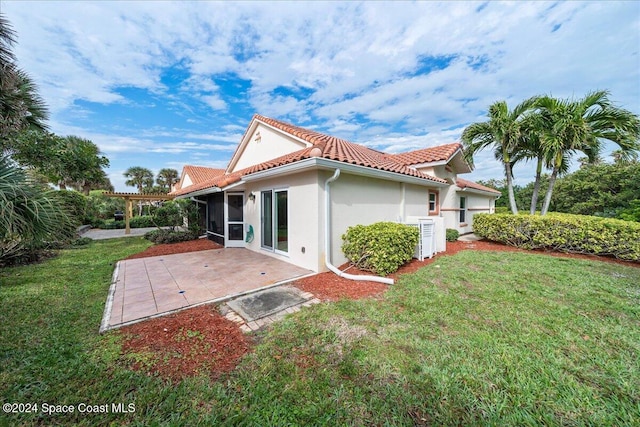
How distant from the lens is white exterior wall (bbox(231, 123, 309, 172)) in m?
9.58

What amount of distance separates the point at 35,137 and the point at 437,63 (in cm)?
2020

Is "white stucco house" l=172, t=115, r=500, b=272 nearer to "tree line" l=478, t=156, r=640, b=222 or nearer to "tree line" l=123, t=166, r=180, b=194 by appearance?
"tree line" l=478, t=156, r=640, b=222

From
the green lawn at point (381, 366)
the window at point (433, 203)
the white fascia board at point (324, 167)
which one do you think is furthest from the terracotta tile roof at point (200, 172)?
the window at point (433, 203)

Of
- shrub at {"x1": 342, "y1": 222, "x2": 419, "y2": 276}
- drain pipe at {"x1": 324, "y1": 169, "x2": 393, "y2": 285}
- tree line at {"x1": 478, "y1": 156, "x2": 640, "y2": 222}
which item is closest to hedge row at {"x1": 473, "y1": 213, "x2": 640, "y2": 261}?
shrub at {"x1": 342, "y1": 222, "x2": 419, "y2": 276}

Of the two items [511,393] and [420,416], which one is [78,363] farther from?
[511,393]

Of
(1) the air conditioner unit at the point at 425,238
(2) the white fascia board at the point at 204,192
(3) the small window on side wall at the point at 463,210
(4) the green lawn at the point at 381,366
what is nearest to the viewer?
(4) the green lawn at the point at 381,366

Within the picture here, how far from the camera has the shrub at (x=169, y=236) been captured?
12.5 metres

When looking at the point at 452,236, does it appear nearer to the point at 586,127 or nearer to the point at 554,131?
the point at 554,131

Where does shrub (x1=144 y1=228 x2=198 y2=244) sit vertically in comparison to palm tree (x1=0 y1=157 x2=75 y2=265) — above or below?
below

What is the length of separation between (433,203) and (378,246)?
8140 mm

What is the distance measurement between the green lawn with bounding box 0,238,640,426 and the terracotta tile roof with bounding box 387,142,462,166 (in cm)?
815

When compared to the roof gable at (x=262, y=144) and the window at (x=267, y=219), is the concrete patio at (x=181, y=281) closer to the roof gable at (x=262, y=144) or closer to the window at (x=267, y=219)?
the window at (x=267, y=219)

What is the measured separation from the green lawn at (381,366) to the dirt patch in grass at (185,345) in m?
0.16

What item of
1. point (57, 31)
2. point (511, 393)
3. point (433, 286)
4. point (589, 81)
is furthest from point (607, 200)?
point (57, 31)
